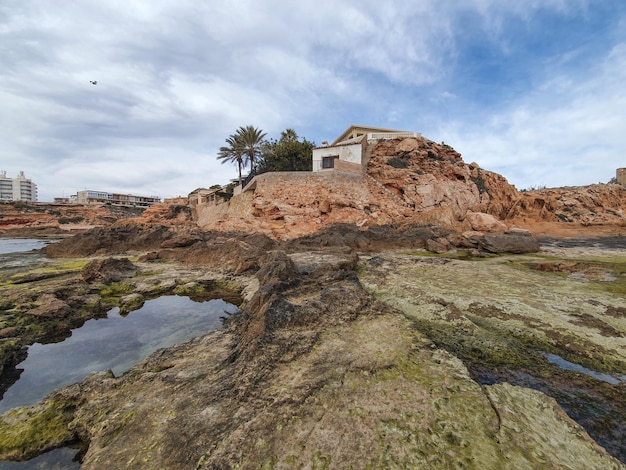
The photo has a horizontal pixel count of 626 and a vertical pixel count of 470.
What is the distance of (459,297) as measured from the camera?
7074 mm

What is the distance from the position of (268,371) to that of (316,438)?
4.20 feet

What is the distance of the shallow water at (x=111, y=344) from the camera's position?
179 inches

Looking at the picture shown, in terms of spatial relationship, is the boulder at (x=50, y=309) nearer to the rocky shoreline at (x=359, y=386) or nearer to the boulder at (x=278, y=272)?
the rocky shoreline at (x=359, y=386)

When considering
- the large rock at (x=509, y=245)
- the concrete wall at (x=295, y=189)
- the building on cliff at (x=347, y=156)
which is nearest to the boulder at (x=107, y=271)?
the concrete wall at (x=295, y=189)

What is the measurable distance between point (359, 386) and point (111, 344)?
5.73 metres

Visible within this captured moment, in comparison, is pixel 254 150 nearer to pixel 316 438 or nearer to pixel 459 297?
pixel 459 297

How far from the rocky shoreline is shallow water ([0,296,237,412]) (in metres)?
0.73

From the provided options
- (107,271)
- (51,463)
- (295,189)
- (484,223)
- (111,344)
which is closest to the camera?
(51,463)

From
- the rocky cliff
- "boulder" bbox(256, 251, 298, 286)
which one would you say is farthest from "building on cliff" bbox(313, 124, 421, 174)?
"boulder" bbox(256, 251, 298, 286)

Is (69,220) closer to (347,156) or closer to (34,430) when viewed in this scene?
(347,156)

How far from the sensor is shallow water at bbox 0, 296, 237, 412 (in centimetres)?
456

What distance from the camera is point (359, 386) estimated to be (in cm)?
341

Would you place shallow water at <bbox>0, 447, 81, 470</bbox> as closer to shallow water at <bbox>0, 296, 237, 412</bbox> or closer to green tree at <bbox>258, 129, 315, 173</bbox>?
shallow water at <bbox>0, 296, 237, 412</bbox>

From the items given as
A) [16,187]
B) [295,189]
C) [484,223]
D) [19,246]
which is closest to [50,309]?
[295,189]
